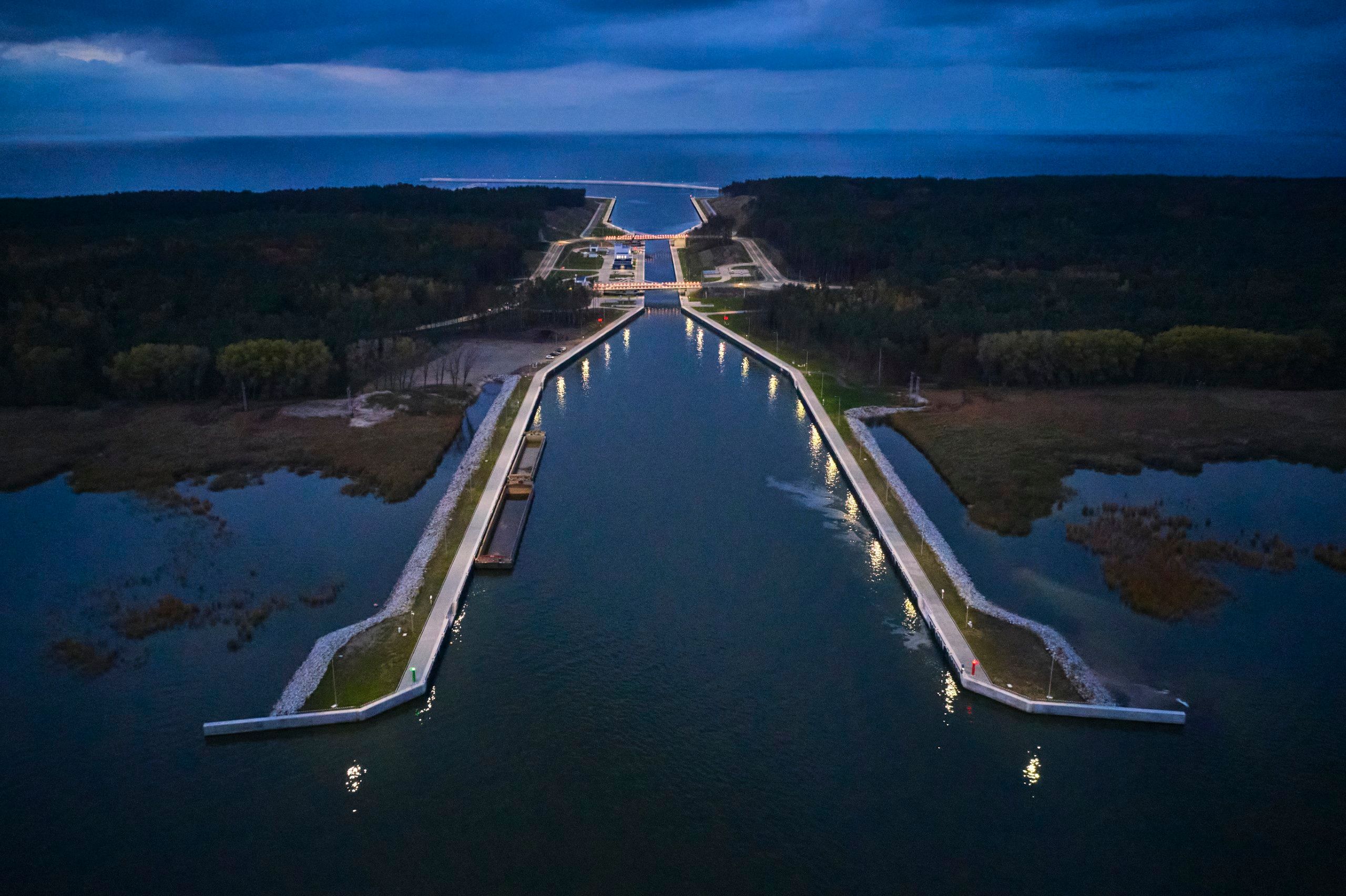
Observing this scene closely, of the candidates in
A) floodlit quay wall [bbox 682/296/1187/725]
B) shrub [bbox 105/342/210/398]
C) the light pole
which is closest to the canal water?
floodlit quay wall [bbox 682/296/1187/725]

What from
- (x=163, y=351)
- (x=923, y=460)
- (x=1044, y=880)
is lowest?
(x=1044, y=880)

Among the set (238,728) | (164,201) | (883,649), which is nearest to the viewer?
(238,728)

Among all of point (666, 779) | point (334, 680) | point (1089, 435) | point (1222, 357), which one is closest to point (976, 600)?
point (666, 779)

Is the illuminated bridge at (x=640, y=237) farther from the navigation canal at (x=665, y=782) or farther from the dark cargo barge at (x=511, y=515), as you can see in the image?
the navigation canal at (x=665, y=782)

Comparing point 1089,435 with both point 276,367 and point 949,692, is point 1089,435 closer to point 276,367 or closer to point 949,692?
point 949,692

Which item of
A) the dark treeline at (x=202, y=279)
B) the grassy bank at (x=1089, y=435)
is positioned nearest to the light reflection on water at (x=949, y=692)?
the grassy bank at (x=1089, y=435)

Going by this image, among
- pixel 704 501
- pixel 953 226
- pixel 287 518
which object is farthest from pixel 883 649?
pixel 953 226

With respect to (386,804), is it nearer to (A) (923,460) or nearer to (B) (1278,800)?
(B) (1278,800)
